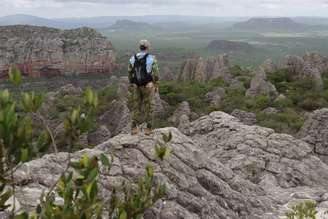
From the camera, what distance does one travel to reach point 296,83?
49.5 m

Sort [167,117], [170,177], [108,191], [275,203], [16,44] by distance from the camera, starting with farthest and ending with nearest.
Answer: [16,44] → [167,117] → [275,203] → [170,177] → [108,191]

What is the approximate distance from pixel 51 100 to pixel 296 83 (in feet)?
80.2

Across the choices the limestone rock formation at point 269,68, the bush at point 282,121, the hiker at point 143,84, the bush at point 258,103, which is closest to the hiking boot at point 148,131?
the hiker at point 143,84

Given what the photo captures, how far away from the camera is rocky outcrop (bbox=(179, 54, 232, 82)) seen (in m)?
63.2

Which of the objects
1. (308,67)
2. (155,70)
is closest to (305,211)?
(155,70)

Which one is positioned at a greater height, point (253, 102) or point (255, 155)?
point (255, 155)

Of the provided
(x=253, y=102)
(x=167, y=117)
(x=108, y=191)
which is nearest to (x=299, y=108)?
(x=253, y=102)

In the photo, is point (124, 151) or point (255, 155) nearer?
point (124, 151)

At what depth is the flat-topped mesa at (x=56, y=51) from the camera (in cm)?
11469

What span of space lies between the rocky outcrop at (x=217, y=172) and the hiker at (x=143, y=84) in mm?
620

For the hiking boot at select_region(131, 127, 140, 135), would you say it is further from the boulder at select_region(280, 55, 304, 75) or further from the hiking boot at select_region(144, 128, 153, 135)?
the boulder at select_region(280, 55, 304, 75)

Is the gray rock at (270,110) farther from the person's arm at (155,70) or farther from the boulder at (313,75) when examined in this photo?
the person's arm at (155,70)

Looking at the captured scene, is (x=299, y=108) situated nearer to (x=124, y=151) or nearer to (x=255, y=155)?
(x=255, y=155)

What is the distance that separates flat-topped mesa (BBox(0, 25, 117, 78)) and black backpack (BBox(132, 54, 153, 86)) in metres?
105
